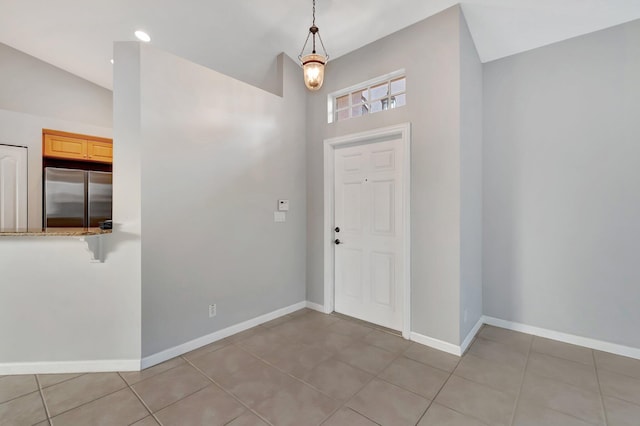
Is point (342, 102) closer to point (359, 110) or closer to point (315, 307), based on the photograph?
point (359, 110)

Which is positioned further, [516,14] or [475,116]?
[475,116]

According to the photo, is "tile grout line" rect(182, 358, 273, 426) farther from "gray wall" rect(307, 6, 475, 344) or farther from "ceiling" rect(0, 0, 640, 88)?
"ceiling" rect(0, 0, 640, 88)

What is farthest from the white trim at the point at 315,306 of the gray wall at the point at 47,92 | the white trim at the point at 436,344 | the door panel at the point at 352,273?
the gray wall at the point at 47,92

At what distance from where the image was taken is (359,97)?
11.0 feet

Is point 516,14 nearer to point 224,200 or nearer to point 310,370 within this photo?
point 224,200

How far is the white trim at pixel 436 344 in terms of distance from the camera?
2.54 m

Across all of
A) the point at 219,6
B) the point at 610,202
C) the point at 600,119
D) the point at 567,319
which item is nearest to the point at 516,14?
the point at 600,119

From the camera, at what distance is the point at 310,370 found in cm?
230

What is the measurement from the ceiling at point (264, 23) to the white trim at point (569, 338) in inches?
115

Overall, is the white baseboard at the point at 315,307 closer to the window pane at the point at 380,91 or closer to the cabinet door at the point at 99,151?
the window pane at the point at 380,91

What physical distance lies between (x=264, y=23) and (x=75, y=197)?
12.8 ft

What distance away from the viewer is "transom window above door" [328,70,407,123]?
298 cm

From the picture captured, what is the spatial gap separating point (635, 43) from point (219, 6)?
12.6 feet

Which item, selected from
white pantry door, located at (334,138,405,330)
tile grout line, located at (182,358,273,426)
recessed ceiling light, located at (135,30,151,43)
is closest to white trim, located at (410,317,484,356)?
white pantry door, located at (334,138,405,330)
